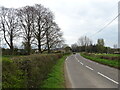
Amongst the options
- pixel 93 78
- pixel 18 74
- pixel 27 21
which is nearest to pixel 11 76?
pixel 18 74

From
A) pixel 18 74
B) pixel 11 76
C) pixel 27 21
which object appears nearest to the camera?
pixel 11 76

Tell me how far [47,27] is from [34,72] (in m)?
35.5

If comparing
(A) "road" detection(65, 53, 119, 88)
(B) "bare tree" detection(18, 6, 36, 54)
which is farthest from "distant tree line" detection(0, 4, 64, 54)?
(A) "road" detection(65, 53, 119, 88)

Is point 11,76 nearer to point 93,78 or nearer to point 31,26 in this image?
point 93,78

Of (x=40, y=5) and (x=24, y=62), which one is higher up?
(x=40, y=5)

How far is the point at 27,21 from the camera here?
41.9 metres

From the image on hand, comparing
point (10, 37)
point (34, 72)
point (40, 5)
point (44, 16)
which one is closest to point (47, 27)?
point (44, 16)

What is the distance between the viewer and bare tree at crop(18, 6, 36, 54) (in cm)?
4097

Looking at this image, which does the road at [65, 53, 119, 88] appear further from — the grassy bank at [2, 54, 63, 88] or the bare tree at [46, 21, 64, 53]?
the bare tree at [46, 21, 64, 53]

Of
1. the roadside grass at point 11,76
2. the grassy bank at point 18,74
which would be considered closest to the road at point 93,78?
the grassy bank at point 18,74

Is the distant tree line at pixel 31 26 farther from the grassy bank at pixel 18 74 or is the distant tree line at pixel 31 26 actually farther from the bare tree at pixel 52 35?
the grassy bank at pixel 18 74

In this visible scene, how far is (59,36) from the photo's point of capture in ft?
149

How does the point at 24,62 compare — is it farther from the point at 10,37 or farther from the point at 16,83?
the point at 10,37

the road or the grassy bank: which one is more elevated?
the grassy bank
